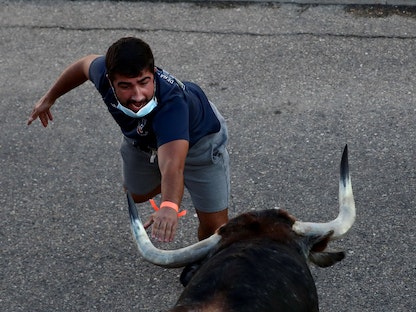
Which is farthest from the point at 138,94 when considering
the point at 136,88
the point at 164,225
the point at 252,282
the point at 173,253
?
the point at 252,282

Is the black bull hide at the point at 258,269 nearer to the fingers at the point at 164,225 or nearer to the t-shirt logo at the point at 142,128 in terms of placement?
the fingers at the point at 164,225

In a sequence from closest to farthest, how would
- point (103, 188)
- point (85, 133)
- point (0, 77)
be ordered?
point (103, 188) → point (85, 133) → point (0, 77)

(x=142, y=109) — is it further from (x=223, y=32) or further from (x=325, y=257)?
(x=223, y=32)

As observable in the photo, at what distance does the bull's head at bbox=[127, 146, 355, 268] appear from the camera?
4668 millimetres

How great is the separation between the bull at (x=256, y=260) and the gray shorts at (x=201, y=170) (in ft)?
3.29

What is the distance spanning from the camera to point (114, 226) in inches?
269

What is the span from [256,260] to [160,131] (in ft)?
3.19

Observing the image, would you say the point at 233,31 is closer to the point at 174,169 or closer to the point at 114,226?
the point at 114,226

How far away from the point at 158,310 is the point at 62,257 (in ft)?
2.67

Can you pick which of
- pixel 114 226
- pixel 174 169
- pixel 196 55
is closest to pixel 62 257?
pixel 114 226

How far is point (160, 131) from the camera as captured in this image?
16.6 feet

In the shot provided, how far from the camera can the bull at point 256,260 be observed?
4.23 m

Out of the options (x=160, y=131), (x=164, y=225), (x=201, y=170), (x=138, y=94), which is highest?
(x=138, y=94)

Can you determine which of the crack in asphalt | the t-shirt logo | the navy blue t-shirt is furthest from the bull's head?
the crack in asphalt
